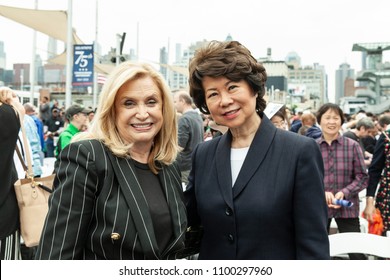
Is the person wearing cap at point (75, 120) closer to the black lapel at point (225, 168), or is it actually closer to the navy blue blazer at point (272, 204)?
the black lapel at point (225, 168)

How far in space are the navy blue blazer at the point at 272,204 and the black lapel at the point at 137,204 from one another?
0.31m

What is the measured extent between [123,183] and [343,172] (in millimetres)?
Result: 3198

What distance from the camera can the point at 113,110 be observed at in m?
1.91

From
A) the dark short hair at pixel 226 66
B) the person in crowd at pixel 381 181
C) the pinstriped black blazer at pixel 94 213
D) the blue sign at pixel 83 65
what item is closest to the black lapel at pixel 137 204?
the pinstriped black blazer at pixel 94 213

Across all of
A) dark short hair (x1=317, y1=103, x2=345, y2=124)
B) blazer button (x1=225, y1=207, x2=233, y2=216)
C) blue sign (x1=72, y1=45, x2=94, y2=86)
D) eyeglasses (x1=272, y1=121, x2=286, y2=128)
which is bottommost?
blazer button (x1=225, y1=207, x2=233, y2=216)

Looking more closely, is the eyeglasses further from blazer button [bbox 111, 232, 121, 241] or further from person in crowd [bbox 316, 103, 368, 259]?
blazer button [bbox 111, 232, 121, 241]

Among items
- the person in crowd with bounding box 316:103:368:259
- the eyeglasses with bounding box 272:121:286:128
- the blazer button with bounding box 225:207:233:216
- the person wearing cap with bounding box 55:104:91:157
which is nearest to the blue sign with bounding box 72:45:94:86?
the person wearing cap with bounding box 55:104:91:157

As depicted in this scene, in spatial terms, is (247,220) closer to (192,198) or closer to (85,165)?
(192,198)

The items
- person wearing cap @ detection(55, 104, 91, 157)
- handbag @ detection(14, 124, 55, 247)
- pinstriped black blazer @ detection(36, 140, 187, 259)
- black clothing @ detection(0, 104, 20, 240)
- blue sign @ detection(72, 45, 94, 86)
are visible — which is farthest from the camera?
blue sign @ detection(72, 45, 94, 86)


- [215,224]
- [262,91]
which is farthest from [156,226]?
[262,91]

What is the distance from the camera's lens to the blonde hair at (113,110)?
186 cm

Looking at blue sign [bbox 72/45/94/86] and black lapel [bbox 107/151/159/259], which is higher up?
blue sign [bbox 72/45/94/86]

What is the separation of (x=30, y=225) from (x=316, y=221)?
2.21 m

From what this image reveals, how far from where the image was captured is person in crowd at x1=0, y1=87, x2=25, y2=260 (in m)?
2.97
